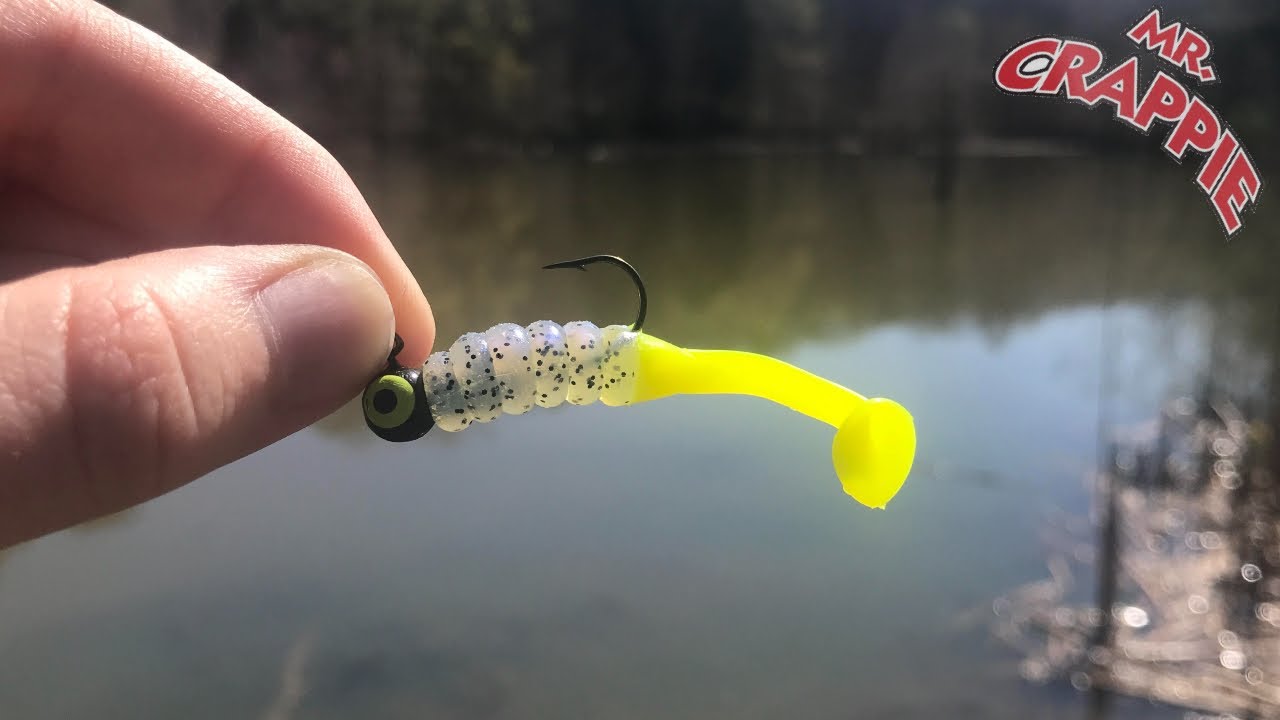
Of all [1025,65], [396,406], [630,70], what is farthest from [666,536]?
[630,70]

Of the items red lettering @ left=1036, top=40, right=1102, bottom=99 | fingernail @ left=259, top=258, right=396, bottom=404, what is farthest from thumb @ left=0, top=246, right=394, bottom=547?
red lettering @ left=1036, top=40, right=1102, bottom=99

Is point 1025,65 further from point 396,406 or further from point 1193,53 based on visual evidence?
point 396,406

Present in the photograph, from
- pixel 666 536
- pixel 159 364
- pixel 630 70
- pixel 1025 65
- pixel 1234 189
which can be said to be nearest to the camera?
pixel 159 364

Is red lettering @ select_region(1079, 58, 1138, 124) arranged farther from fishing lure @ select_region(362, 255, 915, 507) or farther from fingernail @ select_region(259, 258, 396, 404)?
fingernail @ select_region(259, 258, 396, 404)

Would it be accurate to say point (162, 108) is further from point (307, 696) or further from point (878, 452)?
point (307, 696)

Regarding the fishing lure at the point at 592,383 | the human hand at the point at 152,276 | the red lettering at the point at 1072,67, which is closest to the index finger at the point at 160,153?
the human hand at the point at 152,276

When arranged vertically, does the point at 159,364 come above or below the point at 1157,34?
below
